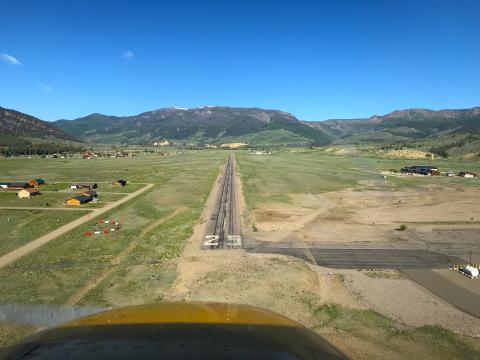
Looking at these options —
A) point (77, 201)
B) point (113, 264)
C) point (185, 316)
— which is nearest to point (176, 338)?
point (185, 316)

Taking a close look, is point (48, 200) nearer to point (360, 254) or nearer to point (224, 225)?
point (224, 225)

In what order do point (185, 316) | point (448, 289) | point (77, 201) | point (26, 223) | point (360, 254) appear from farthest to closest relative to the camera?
point (77, 201)
point (26, 223)
point (360, 254)
point (448, 289)
point (185, 316)

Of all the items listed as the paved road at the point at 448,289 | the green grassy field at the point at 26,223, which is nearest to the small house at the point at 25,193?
the green grassy field at the point at 26,223

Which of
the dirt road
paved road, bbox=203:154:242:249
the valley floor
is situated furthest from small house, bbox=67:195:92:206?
paved road, bbox=203:154:242:249

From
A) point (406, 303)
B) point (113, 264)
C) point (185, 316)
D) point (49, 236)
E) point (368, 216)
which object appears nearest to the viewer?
point (185, 316)

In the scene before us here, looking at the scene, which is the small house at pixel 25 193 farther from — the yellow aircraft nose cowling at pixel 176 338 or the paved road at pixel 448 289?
the yellow aircraft nose cowling at pixel 176 338
